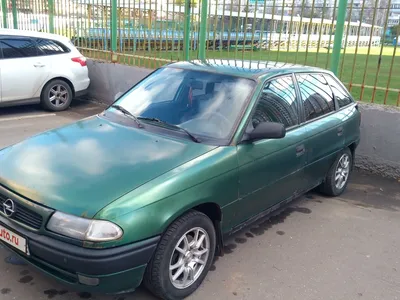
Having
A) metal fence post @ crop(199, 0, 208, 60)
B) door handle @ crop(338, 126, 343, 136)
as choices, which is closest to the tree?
metal fence post @ crop(199, 0, 208, 60)

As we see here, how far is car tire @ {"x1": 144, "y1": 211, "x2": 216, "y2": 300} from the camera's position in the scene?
2666 mm

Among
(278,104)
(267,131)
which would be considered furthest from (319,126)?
(267,131)

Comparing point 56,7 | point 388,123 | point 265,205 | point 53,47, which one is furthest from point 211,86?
point 56,7

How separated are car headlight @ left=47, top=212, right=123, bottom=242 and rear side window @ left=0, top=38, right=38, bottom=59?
21.0 feet

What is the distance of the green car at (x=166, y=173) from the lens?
97.7 inches

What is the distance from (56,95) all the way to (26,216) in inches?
253

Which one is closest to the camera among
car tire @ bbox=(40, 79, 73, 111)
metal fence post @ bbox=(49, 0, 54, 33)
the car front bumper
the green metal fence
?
the car front bumper

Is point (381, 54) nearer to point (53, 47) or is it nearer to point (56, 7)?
point (53, 47)

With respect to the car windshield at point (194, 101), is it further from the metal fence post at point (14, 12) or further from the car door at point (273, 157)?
the metal fence post at point (14, 12)

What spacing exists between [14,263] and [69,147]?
101 centimetres

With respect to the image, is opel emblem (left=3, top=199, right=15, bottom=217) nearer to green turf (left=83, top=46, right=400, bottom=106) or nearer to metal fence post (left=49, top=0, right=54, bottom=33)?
green turf (left=83, top=46, right=400, bottom=106)

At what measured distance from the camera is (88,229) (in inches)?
94.9

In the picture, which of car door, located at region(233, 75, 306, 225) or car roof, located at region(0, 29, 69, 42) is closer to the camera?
car door, located at region(233, 75, 306, 225)

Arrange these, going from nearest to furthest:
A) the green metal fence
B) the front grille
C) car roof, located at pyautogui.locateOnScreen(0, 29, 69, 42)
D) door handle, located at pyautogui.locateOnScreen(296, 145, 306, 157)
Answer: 1. the front grille
2. door handle, located at pyautogui.locateOnScreen(296, 145, 306, 157)
3. the green metal fence
4. car roof, located at pyautogui.locateOnScreen(0, 29, 69, 42)
